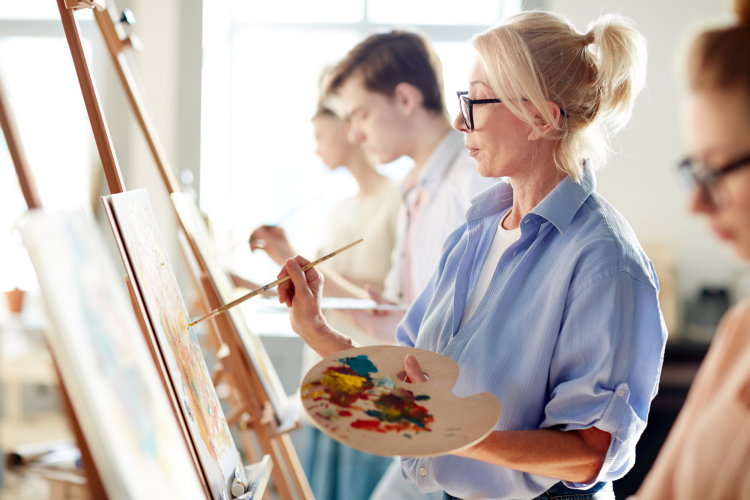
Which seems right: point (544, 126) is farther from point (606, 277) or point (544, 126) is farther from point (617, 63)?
point (606, 277)

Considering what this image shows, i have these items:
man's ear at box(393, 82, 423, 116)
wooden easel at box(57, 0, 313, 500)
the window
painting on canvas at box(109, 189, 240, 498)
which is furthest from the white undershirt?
the window

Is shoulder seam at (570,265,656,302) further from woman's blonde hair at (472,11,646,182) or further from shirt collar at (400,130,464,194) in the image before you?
shirt collar at (400,130,464,194)

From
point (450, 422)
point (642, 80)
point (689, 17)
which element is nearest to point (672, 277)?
point (689, 17)

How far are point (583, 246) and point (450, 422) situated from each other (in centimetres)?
36

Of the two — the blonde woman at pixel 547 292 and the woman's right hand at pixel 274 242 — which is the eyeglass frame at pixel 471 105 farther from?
the woman's right hand at pixel 274 242

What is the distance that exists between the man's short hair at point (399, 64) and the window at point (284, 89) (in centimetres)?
208

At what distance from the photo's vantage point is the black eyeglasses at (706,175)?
51cm

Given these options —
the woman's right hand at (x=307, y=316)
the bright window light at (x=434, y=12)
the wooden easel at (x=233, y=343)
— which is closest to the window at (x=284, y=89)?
the bright window light at (x=434, y=12)

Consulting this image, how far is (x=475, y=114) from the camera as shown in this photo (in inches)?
42.6

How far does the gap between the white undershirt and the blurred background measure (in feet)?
7.80

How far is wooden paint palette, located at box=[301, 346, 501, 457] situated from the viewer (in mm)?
729

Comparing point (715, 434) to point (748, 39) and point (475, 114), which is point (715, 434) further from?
point (475, 114)

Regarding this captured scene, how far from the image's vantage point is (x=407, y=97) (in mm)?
1880

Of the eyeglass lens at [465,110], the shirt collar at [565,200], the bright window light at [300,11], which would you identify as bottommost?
the shirt collar at [565,200]
